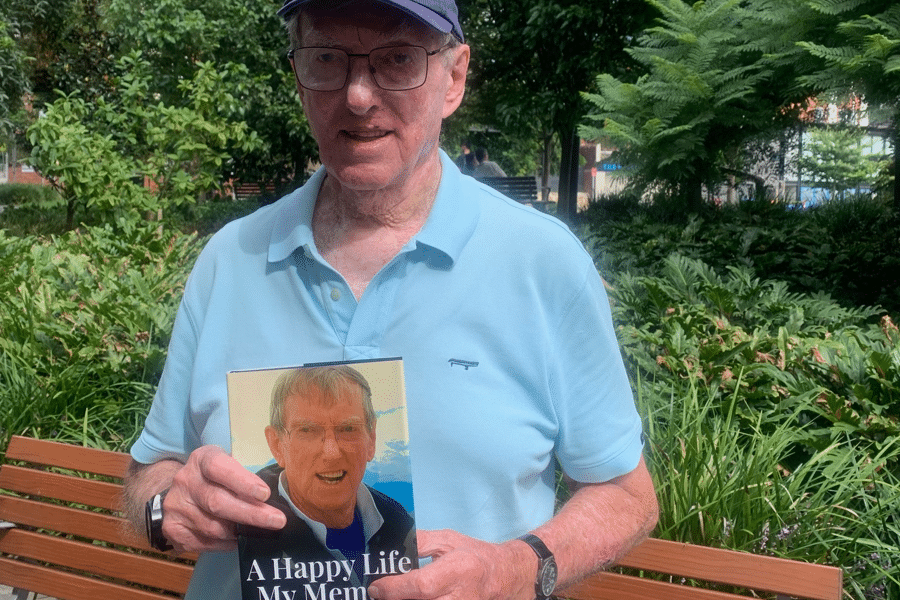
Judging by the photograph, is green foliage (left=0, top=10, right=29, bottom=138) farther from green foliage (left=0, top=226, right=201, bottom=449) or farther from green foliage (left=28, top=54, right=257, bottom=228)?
green foliage (left=0, top=226, right=201, bottom=449)

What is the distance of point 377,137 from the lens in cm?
160

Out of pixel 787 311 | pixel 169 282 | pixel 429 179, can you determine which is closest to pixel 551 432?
pixel 429 179

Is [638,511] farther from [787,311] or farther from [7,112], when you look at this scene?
[7,112]

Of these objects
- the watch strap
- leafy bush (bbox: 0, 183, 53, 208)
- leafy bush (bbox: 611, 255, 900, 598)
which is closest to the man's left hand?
the watch strap

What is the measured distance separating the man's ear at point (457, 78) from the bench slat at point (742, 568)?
1050mm

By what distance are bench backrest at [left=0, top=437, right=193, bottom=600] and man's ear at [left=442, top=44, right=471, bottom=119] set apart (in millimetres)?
1810

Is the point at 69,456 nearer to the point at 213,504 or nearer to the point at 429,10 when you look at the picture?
the point at 213,504

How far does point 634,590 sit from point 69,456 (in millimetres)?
1889

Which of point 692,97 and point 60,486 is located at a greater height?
point 692,97

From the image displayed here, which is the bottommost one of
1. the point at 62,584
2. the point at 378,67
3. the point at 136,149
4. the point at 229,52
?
the point at 62,584

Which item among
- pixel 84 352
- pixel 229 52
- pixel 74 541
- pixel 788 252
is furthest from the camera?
pixel 229 52

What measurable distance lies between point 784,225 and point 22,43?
2050 cm

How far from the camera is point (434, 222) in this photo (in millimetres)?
1649

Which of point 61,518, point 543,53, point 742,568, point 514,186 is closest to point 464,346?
point 742,568
